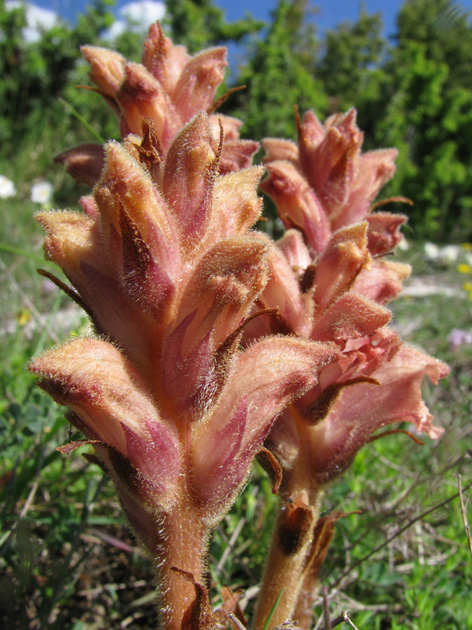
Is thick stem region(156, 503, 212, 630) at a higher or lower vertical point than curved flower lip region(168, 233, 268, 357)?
lower

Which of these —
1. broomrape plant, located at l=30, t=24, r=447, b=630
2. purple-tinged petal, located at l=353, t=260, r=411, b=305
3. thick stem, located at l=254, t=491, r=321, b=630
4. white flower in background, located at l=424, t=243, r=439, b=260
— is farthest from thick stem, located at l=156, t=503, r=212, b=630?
white flower in background, located at l=424, t=243, r=439, b=260

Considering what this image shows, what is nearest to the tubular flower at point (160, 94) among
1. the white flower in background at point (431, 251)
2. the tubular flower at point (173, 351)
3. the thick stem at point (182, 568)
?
the tubular flower at point (173, 351)

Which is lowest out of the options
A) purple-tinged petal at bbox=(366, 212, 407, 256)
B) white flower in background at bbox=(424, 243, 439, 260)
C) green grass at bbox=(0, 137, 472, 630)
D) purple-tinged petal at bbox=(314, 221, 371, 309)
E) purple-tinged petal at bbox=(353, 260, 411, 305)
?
white flower in background at bbox=(424, 243, 439, 260)

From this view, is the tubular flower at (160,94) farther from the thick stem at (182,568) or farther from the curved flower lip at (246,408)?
the thick stem at (182,568)

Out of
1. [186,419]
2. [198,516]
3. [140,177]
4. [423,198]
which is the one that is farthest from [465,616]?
[423,198]

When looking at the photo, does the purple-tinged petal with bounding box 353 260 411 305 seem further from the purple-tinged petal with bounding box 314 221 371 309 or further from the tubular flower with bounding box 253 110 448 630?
the purple-tinged petal with bounding box 314 221 371 309

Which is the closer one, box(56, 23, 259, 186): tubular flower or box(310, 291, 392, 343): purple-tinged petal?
box(310, 291, 392, 343): purple-tinged petal

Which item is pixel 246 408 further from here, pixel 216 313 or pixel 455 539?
pixel 455 539

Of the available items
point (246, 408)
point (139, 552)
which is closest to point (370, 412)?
point (246, 408)

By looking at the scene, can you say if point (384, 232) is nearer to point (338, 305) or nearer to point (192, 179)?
point (338, 305)
